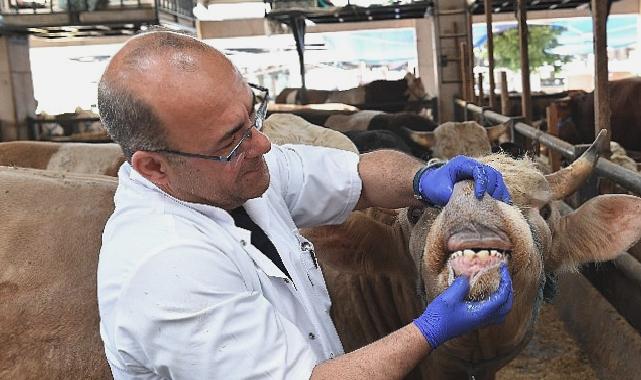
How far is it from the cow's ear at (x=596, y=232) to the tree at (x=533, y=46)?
2179 centimetres

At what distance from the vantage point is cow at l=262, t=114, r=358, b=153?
19.1 ft

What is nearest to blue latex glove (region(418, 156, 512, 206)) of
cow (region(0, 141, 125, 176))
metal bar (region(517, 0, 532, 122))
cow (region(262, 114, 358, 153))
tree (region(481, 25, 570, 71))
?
cow (region(0, 141, 125, 176))

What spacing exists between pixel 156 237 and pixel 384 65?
2325 centimetres

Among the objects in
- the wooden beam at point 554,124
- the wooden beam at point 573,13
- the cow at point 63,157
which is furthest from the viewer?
the wooden beam at point 573,13

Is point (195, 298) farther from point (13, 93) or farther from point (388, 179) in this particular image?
point (13, 93)

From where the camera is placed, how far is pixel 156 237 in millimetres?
1618

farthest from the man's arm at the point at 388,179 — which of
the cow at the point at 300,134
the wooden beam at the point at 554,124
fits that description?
the cow at the point at 300,134

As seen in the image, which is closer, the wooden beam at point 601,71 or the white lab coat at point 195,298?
the white lab coat at point 195,298

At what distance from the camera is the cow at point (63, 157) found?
15.9ft

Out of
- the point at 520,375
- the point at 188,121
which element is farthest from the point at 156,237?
the point at 520,375

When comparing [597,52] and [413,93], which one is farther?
[413,93]

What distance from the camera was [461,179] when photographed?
75.8 inches

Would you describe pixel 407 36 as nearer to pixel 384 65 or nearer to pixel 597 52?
pixel 384 65

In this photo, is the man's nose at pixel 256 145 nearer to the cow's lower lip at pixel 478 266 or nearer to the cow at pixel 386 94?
the cow's lower lip at pixel 478 266
